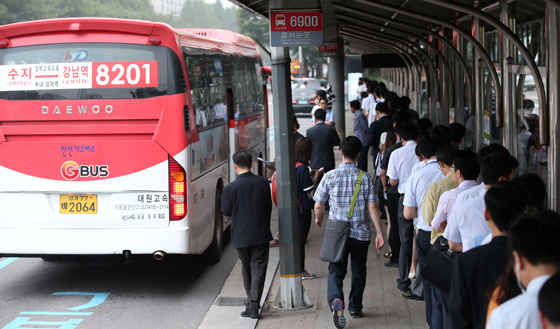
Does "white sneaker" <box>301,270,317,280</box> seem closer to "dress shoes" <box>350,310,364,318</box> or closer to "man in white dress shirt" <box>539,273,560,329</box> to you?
"dress shoes" <box>350,310,364,318</box>

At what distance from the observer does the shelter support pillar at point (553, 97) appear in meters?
5.32

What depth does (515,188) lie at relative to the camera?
3.09m

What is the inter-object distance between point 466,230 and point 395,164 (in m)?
3.24

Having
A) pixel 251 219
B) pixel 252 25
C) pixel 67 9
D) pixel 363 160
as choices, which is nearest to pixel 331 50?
pixel 363 160

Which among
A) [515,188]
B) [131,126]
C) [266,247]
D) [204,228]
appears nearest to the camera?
[515,188]

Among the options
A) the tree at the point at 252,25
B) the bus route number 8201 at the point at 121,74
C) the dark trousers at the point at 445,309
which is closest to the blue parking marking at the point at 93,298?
Answer: the bus route number 8201 at the point at 121,74

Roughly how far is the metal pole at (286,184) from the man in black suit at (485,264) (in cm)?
334

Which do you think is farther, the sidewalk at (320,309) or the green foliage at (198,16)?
the green foliage at (198,16)

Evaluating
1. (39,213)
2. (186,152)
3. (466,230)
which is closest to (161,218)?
(186,152)

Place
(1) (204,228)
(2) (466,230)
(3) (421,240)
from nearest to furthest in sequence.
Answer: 1. (2) (466,230)
2. (3) (421,240)
3. (1) (204,228)

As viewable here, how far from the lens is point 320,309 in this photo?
6461 mm

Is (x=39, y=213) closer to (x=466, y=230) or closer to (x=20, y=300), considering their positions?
(x=20, y=300)

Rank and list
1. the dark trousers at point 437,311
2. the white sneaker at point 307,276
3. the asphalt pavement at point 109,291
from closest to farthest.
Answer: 1. the dark trousers at point 437,311
2. the asphalt pavement at point 109,291
3. the white sneaker at point 307,276

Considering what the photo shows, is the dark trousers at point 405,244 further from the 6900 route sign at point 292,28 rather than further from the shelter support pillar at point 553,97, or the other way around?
the 6900 route sign at point 292,28
